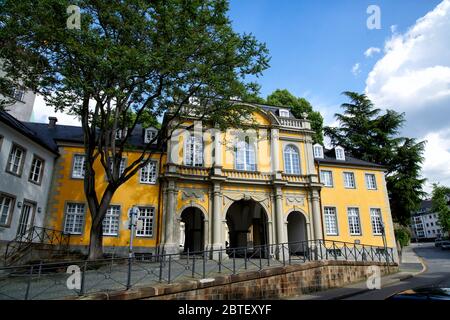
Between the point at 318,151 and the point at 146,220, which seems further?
the point at 318,151

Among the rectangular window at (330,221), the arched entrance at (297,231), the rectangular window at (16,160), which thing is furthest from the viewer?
the rectangular window at (330,221)

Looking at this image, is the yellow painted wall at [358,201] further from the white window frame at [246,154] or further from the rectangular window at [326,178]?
the white window frame at [246,154]

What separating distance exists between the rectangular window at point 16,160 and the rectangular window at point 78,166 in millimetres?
3670

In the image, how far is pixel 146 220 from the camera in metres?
20.1

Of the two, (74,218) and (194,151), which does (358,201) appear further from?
(74,218)

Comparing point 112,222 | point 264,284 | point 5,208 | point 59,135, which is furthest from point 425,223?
point 5,208

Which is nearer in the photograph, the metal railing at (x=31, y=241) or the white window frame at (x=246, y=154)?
the metal railing at (x=31, y=241)

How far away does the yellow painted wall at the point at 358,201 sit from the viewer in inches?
950

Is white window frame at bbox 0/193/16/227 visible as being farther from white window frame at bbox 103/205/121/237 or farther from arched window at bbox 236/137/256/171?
arched window at bbox 236/137/256/171

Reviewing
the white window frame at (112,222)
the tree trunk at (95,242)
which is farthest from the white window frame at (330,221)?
the tree trunk at (95,242)

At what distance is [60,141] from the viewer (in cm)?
2062

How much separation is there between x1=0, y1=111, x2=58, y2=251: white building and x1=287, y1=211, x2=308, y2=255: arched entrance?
17.7m

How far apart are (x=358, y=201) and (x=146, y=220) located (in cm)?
1743

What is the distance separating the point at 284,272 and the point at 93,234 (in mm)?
9075
